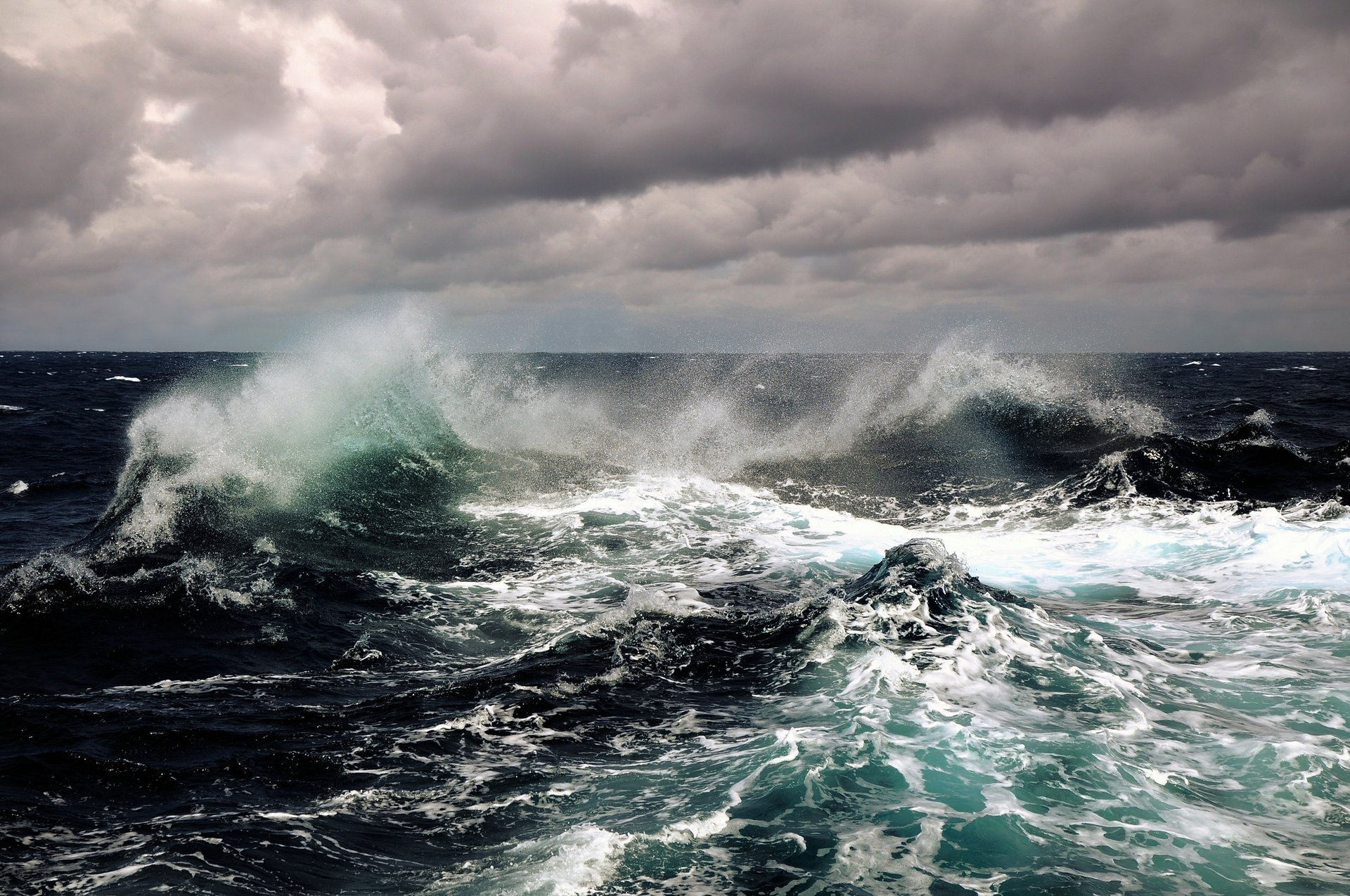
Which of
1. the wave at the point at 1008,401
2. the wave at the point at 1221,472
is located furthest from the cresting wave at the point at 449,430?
the wave at the point at 1221,472

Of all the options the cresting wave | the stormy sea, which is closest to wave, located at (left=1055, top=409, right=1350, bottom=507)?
the stormy sea

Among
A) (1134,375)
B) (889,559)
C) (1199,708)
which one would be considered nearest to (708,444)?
(889,559)

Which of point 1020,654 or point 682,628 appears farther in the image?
point 682,628

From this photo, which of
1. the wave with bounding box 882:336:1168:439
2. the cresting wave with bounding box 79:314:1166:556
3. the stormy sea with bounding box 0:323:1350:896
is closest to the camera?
the stormy sea with bounding box 0:323:1350:896

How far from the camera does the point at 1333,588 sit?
12695 mm

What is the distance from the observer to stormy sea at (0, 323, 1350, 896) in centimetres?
600

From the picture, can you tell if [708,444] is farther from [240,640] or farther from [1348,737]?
[1348,737]

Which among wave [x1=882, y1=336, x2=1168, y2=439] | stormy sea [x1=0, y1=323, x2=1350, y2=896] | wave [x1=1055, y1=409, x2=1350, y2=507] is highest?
wave [x1=882, y1=336, x2=1168, y2=439]

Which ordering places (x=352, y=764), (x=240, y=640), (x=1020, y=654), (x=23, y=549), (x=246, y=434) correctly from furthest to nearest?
(x=246, y=434) < (x=23, y=549) < (x=240, y=640) < (x=1020, y=654) < (x=352, y=764)

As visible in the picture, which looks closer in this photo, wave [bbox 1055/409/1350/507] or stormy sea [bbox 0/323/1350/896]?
stormy sea [bbox 0/323/1350/896]

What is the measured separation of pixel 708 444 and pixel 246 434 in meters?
15.8

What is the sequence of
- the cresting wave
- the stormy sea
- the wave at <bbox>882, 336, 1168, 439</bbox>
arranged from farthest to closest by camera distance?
the wave at <bbox>882, 336, 1168, 439</bbox>, the cresting wave, the stormy sea

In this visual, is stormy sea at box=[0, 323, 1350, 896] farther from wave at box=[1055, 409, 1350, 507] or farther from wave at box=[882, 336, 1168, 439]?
wave at box=[882, 336, 1168, 439]

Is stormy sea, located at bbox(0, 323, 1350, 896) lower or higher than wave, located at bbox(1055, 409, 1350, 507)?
lower
